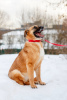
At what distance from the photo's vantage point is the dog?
3.42 m

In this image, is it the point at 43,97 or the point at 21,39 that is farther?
the point at 21,39

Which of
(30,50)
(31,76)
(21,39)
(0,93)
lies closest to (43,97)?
(31,76)

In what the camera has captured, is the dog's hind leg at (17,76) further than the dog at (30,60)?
Yes

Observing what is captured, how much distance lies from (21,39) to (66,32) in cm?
1263

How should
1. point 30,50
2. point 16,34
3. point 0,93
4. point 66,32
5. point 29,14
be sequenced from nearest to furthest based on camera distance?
→ 1. point 0,93
2. point 30,50
3. point 66,32
4. point 29,14
5. point 16,34

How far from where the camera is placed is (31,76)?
3.42m

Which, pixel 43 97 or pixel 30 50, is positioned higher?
pixel 30 50

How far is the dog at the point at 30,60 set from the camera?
3416 mm

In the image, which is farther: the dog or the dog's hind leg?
the dog's hind leg

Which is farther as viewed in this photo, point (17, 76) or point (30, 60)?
point (17, 76)

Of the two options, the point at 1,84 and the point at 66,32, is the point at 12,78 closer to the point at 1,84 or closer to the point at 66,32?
the point at 1,84

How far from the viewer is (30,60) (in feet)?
11.1

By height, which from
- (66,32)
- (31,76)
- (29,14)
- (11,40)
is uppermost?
(29,14)

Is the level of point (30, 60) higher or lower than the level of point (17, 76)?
higher
